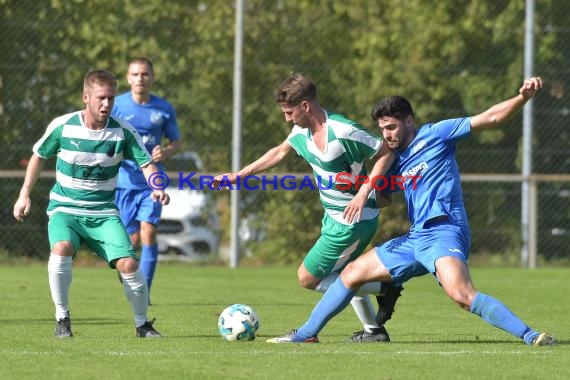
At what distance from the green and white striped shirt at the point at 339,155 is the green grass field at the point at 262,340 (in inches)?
34.3

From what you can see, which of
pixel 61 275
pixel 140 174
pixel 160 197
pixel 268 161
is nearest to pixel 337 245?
pixel 268 161

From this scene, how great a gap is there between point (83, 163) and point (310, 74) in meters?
8.79

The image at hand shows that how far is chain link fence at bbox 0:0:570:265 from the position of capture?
16.3 meters

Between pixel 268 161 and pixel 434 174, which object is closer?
pixel 434 174

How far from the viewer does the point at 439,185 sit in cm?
762

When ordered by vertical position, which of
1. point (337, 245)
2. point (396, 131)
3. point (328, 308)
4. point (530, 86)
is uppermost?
point (530, 86)

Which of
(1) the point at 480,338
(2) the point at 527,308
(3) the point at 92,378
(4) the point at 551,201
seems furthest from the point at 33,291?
(4) the point at 551,201

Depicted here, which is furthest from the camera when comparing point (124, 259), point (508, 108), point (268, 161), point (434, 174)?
point (268, 161)

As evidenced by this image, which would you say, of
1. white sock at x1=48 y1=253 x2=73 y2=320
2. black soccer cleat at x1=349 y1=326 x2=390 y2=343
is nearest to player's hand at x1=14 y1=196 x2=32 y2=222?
white sock at x1=48 y1=253 x2=73 y2=320

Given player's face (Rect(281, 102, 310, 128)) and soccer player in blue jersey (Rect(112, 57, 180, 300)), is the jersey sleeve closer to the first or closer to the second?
player's face (Rect(281, 102, 310, 128))

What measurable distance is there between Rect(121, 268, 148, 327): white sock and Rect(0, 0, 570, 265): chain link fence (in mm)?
8370

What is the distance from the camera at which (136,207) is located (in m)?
11.2

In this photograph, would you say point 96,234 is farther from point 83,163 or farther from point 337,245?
point 337,245

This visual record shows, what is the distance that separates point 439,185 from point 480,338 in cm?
118
